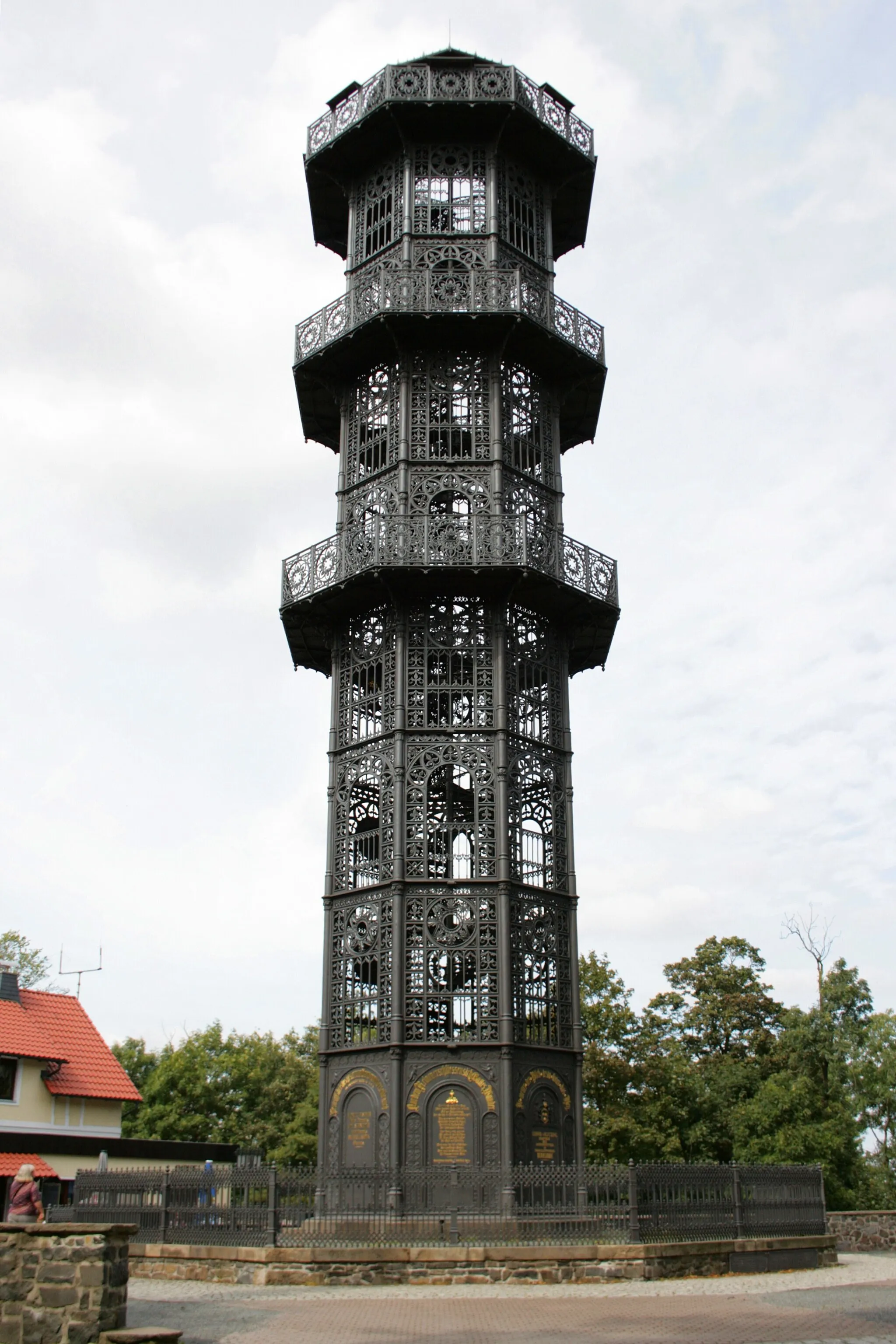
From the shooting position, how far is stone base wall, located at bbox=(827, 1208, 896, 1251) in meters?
26.1

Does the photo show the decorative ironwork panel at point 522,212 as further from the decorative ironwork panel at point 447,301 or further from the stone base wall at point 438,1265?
the stone base wall at point 438,1265

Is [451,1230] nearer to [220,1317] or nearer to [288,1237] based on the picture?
[288,1237]

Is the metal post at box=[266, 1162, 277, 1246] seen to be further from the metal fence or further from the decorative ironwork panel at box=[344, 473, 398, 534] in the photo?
the decorative ironwork panel at box=[344, 473, 398, 534]

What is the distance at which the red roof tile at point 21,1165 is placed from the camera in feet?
93.5

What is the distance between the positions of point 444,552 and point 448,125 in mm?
9952

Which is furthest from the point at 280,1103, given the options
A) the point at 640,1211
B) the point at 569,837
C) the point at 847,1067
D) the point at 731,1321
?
the point at 731,1321

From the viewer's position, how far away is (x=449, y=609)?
23.5m

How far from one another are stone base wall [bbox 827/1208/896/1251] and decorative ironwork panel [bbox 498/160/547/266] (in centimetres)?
2157

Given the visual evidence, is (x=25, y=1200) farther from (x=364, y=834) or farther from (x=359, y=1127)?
(x=364, y=834)

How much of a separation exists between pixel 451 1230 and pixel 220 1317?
4849 millimetres

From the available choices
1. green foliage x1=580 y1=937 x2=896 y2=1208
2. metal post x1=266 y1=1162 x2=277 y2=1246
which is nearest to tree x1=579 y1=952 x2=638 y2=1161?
green foliage x1=580 y1=937 x2=896 y2=1208

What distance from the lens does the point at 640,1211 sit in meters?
17.8

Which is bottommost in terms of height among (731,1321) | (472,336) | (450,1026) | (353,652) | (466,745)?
(731,1321)

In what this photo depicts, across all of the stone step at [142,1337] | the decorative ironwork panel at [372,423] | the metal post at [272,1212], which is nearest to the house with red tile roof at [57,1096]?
the metal post at [272,1212]
